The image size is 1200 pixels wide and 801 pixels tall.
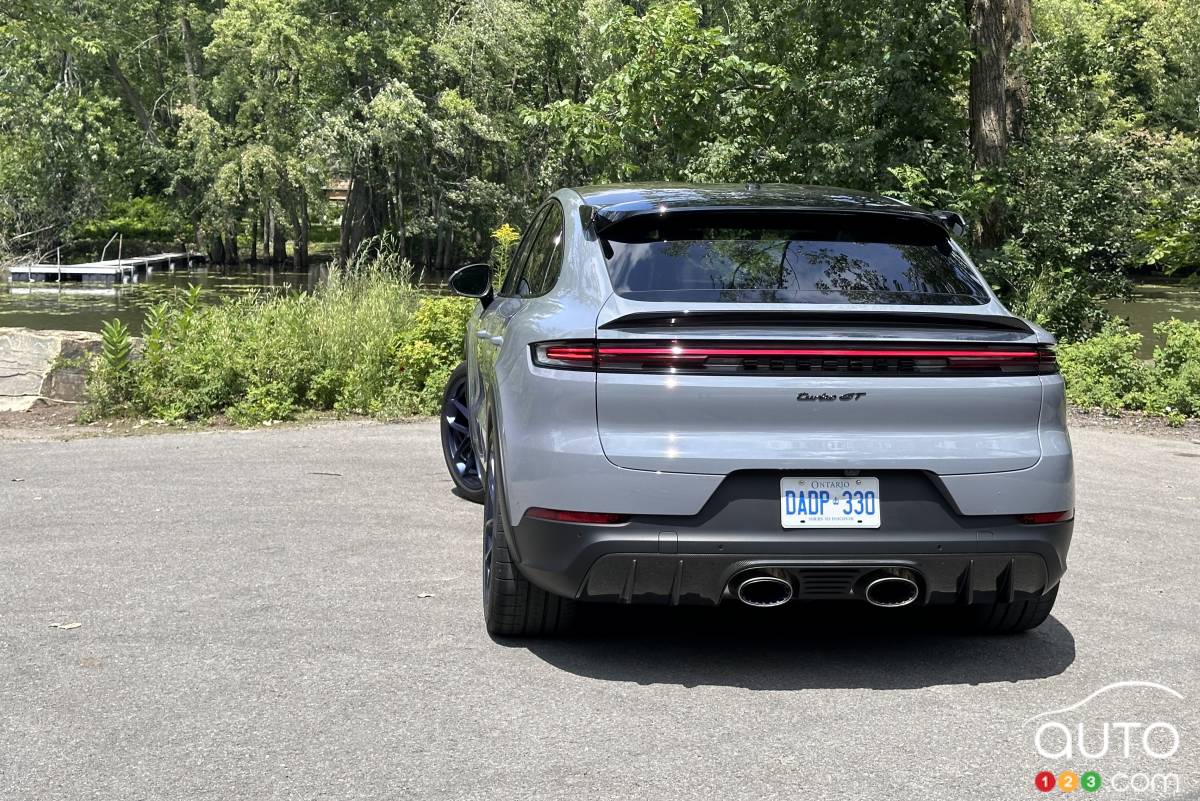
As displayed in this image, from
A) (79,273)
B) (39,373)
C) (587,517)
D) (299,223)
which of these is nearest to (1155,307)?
(39,373)

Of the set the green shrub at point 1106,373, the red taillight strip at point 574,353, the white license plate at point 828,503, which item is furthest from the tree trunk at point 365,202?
the white license plate at point 828,503

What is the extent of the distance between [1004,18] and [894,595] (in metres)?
14.0

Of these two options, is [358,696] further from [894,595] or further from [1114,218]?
[1114,218]

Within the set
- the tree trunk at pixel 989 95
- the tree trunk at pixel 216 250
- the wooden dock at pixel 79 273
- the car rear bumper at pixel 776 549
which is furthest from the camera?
the tree trunk at pixel 216 250

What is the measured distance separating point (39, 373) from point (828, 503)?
9.52 meters

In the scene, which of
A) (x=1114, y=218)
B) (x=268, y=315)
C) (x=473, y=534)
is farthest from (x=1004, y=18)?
(x=473, y=534)

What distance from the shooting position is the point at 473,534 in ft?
22.9

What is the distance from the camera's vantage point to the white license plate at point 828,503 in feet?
14.4

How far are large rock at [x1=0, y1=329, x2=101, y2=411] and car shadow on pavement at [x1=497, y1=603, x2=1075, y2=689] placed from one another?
7.85 m

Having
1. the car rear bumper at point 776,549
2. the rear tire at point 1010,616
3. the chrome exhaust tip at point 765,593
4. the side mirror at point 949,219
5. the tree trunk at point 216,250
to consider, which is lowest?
the tree trunk at point 216,250

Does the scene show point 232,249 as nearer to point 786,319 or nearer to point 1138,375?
point 1138,375

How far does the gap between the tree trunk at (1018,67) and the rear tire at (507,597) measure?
13643mm

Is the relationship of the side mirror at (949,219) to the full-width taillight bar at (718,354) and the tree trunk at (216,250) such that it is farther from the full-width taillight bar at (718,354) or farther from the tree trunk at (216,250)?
the tree trunk at (216,250)

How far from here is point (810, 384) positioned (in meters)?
4.41
